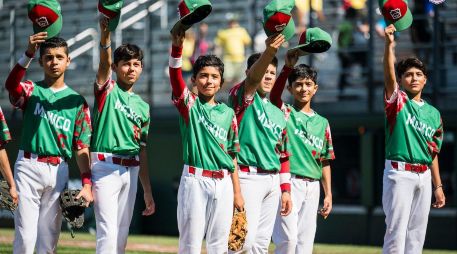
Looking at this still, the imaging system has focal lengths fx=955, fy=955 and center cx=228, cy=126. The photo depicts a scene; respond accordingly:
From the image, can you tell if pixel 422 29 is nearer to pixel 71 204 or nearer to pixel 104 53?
pixel 104 53

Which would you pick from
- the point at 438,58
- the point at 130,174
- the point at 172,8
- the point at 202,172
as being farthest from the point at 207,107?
the point at 172,8

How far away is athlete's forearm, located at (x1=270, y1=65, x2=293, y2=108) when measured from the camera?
28.2 ft

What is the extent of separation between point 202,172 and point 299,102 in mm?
1933

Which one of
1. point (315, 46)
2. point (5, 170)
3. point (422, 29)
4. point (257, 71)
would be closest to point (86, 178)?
point (5, 170)

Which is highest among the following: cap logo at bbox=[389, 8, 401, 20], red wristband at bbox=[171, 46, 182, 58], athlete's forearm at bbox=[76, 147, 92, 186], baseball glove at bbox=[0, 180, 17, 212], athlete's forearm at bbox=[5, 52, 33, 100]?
cap logo at bbox=[389, 8, 401, 20]

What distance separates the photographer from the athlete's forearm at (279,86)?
859 cm

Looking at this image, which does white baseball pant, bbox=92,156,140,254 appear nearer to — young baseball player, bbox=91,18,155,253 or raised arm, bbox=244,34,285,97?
young baseball player, bbox=91,18,155,253

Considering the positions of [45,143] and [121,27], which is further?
[121,27]

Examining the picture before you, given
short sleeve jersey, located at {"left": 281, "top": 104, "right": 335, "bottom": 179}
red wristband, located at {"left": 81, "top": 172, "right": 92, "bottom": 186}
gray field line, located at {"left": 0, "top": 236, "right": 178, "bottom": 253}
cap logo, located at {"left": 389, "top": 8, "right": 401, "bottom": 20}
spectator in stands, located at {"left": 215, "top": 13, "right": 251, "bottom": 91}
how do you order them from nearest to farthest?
red wristband, located at {"left": 81, "top": 172, "right": 92, "bottom": 186}, cap logo, located at {"left": 389, "top": 8, "right": 401, "bottom": 20}, short sleeve jersey, located at {"left": 281, "top": 104, "right": 335, "bottom": 179}, gray field line, located at {"left": 0, "top": 236, "right": 178, "bottom": 253}, spectator in stands, located at {"left": 215, "top": 13, "right": 251, "bottom": 91}

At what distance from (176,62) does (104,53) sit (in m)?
0.74

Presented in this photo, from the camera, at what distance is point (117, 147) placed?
26.9 ft

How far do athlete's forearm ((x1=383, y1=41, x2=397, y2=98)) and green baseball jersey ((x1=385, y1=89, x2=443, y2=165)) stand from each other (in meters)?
0.08

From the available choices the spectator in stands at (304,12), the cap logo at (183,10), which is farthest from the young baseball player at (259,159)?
the spectator in stands at (304,12)

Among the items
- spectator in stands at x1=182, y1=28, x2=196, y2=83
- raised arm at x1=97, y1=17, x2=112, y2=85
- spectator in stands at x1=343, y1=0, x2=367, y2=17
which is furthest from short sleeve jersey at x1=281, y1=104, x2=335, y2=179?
spectator in stands at x1=182, y1=28, x2=196, y2=83
